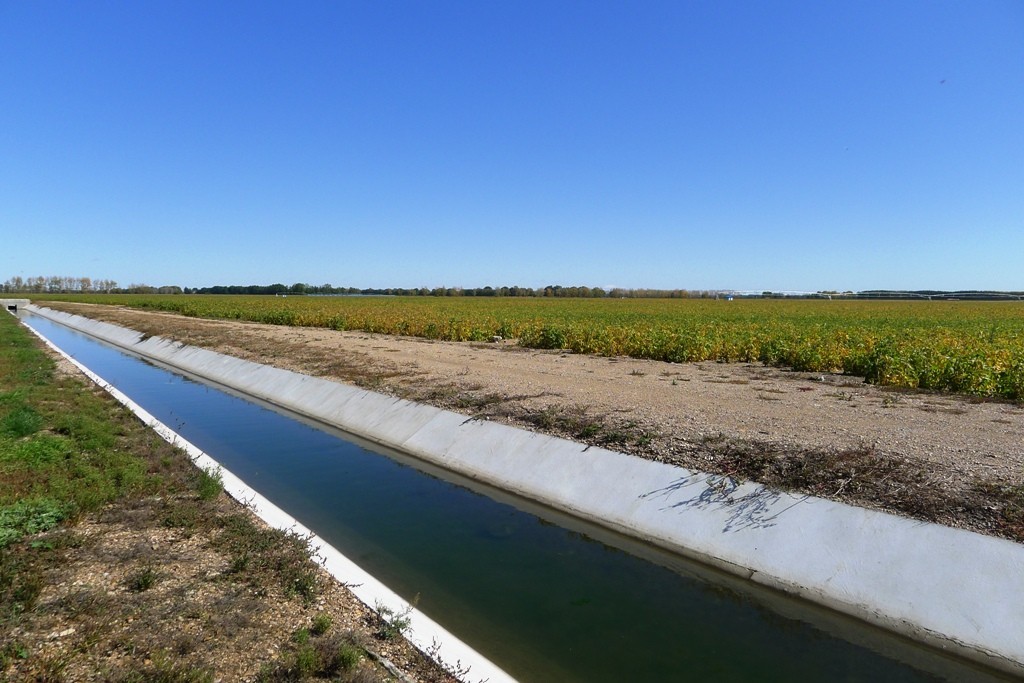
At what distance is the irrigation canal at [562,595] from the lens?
18.3 ft

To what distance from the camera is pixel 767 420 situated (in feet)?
35.8

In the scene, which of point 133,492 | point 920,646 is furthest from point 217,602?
point 920,646

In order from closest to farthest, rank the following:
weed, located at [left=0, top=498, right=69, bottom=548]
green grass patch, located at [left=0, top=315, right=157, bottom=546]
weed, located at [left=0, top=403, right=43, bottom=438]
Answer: weed, located at [left=0, top=498, right=69, bottom=548] < green grass patch, located at [left=0, top=315, right=157, bottom=546] < weed, located at [left=0, top=403, right=43, bottom=438]

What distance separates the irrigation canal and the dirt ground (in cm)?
181

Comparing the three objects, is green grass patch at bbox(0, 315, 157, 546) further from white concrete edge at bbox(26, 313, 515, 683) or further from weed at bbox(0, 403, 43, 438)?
white concrete edge at bbox(26, 313, 515, 683)

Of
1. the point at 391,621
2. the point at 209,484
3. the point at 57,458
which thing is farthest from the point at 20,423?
the point at 391,621

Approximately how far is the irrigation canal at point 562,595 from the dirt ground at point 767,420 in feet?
5.93

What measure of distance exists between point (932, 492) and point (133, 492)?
952cm

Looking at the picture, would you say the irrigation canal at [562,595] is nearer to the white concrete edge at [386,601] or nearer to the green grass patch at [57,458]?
the white concrete edge at [386,601]

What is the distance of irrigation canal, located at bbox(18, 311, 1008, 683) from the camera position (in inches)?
220

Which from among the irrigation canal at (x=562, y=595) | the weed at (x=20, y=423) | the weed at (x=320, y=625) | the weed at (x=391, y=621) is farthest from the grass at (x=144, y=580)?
the irrigation canal at (x=562, y=595)

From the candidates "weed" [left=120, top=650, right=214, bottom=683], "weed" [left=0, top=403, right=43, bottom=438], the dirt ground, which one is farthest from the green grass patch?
the dirt ground

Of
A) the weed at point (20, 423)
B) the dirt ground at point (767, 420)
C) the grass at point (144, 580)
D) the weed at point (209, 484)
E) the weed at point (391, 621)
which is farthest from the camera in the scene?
the weed at point (20, 423)

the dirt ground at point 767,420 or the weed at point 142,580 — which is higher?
the dirt ground at point 767,420
